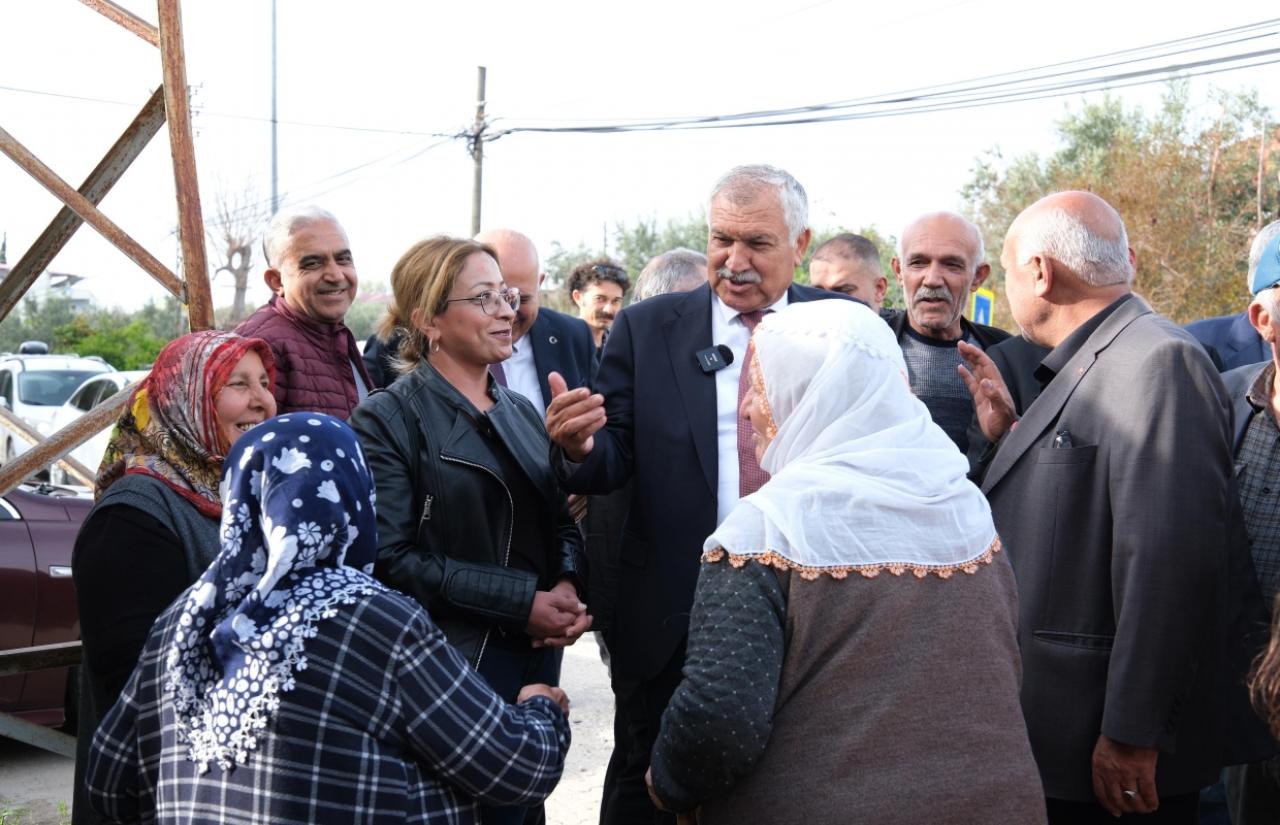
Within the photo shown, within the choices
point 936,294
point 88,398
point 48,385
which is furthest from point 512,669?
point 48,385

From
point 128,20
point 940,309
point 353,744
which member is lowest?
point 353,744

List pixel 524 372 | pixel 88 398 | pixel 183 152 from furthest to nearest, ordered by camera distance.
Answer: pixel 88 398
pixel 524 372
pixel 183 152

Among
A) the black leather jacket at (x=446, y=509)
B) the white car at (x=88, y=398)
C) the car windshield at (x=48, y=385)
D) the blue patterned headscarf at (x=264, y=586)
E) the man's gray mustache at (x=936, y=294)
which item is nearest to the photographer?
the blue patterned headscarf at (x=264, y=586)

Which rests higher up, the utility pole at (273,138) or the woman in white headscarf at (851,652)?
the utility pole at (273,138)

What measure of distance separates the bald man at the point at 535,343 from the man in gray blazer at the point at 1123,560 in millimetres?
2226

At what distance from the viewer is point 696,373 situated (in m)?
3.45

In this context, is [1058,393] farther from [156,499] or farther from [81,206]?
[81,206]

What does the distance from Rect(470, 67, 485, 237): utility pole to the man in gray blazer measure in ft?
68.0

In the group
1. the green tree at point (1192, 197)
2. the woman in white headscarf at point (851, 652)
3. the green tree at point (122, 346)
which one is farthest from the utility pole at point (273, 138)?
the woman in white headscarf at point (851, 652)

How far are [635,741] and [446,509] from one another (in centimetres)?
100

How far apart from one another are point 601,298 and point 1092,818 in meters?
4.41

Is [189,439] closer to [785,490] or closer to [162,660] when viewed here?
[162,660]

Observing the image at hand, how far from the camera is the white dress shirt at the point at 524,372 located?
4.93 meters

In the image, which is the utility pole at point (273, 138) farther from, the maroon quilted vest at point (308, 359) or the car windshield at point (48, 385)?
the maroon quilted vest at point (308, 359)
